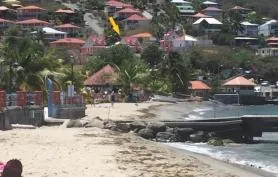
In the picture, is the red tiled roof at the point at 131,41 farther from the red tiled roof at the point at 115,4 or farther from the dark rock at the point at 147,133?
the dark rock at the point at 147,133

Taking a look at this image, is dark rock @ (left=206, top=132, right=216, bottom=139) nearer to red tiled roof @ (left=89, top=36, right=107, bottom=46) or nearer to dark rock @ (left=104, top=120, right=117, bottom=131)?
dark rock @ (left=104, top=120, right=117, bottom=131)

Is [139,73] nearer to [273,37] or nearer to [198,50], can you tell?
[198,50]

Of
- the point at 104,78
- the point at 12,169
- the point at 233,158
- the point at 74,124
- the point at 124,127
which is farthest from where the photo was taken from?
the point at 104,78

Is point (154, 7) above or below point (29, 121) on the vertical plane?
above

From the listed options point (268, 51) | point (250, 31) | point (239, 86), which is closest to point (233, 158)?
point (239, 86)

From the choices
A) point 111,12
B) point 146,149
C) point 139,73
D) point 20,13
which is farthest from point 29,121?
point 111,12

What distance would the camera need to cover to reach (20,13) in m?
126

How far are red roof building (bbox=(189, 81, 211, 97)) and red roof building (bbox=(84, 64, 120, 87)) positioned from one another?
24.8 m

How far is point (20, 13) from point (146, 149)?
358 feet

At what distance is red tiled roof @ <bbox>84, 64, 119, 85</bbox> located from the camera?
226ft

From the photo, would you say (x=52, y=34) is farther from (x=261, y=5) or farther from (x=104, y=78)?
(x=261, y=5)

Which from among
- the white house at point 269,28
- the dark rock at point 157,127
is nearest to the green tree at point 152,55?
the white house at point 269,28

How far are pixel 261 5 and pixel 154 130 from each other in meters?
161

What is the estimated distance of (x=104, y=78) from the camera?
69.7 m
